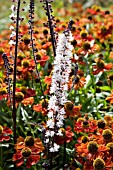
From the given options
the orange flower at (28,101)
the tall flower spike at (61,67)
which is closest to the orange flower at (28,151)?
the orange flower at (28,101)

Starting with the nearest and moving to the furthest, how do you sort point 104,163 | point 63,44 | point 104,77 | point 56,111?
point 63,44
point 56,111
point 104,163
point 104,77

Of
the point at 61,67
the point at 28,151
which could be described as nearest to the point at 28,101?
the point at 28,151

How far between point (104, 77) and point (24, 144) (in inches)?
48.3

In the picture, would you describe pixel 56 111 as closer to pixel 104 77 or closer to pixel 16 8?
pixel 16 8

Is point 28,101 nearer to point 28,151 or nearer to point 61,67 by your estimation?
point 28,151

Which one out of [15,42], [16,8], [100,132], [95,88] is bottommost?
[100,132]

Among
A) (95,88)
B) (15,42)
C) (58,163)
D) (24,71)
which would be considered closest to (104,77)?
(95,88)

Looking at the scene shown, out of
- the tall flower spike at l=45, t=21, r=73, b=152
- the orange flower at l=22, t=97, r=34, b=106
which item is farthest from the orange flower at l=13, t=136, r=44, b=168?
the tall flower spike at l=45, t=21, r=73, b=152

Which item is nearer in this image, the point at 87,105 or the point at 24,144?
the point at 24,144

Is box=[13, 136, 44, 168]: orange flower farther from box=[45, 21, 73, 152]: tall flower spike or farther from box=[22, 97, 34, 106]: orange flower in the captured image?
box=[45, 21, 73, 152]: tall flower spike

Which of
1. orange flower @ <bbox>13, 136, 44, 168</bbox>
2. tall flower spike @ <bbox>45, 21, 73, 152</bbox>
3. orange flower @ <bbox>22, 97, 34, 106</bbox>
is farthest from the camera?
orange flower @ <bbox>22, 97, 34, 106</bbox>

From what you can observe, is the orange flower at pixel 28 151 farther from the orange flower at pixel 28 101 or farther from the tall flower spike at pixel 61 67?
the tall flower spike at pixel 61 67

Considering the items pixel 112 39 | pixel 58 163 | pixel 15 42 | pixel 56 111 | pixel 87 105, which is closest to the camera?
pixel 56 111

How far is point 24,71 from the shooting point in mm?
3000
